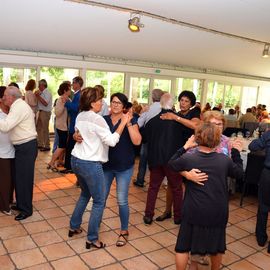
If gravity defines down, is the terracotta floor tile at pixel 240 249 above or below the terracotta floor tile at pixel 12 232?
below

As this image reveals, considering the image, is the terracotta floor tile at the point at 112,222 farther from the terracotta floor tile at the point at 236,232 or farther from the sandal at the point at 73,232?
the terracotta floor tile at the point at 236,232

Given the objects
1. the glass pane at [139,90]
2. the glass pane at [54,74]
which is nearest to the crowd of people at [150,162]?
the glass pane at [54,74]

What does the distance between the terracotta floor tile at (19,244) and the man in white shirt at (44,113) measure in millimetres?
3862

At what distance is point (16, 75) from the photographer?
25.2 ft

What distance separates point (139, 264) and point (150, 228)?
2.34ft

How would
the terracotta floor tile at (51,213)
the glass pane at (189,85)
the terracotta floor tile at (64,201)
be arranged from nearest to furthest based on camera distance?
1. the terracotta floor tile at (51,213)
2. the terracotta floor tile at (64,201)
3. the glass pane at (189,85)

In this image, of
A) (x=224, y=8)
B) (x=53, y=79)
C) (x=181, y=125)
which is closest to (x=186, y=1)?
(x=224, y=8)

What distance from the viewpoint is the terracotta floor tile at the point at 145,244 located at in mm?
2889

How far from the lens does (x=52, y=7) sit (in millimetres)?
5234

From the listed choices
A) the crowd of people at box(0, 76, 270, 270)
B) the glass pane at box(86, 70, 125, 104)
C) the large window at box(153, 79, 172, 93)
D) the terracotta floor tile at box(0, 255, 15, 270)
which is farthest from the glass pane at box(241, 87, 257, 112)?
the terracotta floor tile at box(0, 255, 15, 270)

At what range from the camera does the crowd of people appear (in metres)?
2.01

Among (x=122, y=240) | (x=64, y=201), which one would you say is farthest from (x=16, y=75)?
(x=122, y=240)

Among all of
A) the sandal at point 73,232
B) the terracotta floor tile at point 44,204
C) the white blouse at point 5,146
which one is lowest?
the terracotta floor tile at point 44,204

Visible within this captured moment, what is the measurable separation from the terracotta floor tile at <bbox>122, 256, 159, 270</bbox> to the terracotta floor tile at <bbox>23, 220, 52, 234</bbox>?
37.7 inches
